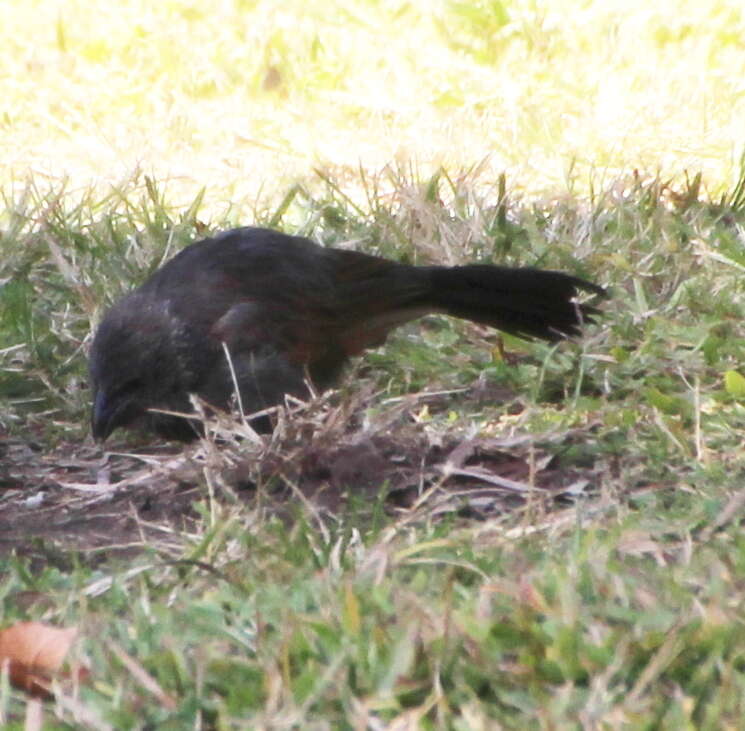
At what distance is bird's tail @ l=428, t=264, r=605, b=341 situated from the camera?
5430 millimetres

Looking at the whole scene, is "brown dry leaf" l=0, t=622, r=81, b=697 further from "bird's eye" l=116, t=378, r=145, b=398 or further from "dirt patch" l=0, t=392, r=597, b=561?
"bird's eye" l=116, t=378, r=145, b=398

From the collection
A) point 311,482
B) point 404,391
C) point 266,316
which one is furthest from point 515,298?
point 311,482

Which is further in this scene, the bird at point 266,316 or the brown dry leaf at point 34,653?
the bird at point 266,316

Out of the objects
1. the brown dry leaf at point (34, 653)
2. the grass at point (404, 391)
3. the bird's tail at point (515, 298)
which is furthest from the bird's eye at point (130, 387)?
the brown dry leaf at point (34, 653)

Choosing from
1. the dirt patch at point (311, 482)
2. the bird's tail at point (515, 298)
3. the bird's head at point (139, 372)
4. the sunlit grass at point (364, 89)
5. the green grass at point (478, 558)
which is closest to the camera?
the green grass at point (478, 558)

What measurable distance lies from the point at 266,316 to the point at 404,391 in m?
0.51

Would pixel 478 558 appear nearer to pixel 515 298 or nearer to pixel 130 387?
pixel 130 387

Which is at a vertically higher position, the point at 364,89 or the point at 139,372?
the point at 139,372

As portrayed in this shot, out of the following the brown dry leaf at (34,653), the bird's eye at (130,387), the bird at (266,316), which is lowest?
the bird's eye at (130,387)

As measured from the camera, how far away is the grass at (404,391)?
2840 mm

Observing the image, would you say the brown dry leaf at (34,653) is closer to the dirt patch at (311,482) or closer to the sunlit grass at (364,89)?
the dirt patch at (311,482)

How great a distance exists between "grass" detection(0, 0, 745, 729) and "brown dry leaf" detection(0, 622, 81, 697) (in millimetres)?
60

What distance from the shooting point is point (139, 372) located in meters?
5.20

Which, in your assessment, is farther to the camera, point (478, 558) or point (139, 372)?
point (139, 372)
